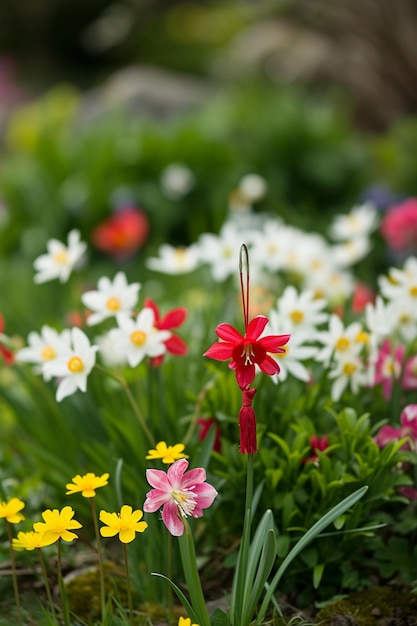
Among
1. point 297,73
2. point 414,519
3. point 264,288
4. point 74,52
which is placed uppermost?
point 414,519

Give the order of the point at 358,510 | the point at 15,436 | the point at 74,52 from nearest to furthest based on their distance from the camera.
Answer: the point at 358,510 < the point at 15,436 < the point at 74,52

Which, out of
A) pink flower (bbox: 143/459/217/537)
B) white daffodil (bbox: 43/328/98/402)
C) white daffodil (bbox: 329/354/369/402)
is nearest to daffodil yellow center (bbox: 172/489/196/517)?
pink flower (bbox: 143/459/217/537)

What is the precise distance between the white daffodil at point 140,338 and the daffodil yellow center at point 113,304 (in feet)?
0.38

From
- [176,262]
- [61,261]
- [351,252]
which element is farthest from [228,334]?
[351,252]

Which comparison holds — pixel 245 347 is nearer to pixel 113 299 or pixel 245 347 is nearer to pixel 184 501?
pixel 184 501

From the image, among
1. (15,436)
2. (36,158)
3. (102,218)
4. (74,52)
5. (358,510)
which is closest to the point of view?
(358,510)

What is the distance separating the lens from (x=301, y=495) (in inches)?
53.2

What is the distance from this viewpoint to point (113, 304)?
4.96 feet

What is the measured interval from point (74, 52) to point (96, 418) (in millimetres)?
11551

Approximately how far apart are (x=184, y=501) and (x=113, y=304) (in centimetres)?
54

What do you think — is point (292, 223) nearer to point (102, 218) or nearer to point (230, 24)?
point (102, 218)

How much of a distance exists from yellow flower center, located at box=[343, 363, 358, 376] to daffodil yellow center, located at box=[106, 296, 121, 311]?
1.46 feet

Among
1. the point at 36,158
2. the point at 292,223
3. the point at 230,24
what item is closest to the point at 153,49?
the point at 230,24

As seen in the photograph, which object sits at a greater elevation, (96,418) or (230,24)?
(96,418)
